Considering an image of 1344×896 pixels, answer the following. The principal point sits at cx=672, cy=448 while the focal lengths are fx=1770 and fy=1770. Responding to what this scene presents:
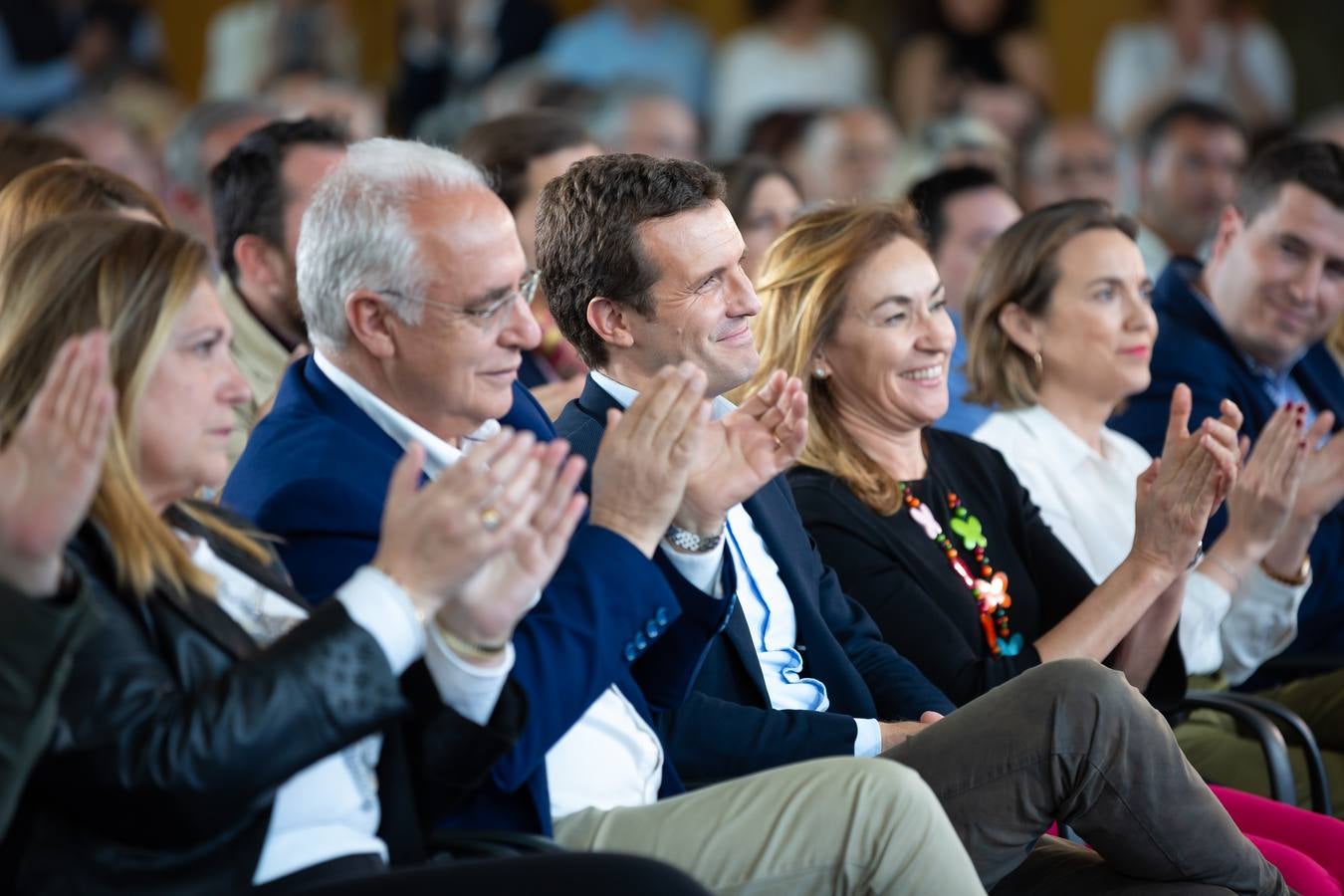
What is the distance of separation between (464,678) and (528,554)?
0.15m

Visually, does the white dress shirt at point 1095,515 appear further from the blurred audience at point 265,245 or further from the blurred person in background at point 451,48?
the blurred person in background at point 451,48

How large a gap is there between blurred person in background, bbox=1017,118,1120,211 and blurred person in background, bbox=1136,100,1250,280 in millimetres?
455

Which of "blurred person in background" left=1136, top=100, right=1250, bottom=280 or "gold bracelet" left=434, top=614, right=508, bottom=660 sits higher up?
"gold bracelet" left=434, top=614, right=508, bottom=660

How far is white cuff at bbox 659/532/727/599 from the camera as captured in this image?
2141 mm

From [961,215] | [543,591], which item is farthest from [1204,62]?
[543,591]

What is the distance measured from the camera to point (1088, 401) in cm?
335

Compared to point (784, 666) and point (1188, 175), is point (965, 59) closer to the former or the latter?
point (1188, 175)

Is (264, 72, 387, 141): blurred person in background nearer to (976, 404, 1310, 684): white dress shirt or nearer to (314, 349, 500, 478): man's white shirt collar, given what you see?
(976, 404, 1310, 684): white dress shirt

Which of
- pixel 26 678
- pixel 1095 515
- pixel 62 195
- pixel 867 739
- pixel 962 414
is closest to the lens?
pixel 26 678

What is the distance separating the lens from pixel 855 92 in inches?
322

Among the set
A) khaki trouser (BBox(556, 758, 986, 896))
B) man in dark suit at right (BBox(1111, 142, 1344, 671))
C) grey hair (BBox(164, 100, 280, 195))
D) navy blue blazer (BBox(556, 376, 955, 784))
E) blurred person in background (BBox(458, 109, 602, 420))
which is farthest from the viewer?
grey hair (BBox(164, 100, 280, 195))

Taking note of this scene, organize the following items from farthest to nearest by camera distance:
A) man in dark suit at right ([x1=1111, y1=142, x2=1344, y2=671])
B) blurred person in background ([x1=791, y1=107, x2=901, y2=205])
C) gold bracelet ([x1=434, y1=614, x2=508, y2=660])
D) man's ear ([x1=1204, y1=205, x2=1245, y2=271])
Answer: blurred person in background ([x1=791, y1=107, x2=901, y2=205]) → man's ear ([x1=1204, y1=205, x2=1245, y2=271]) → man in dark suit at right ([x1=1111, y1=142, x2=1344, y2=671]) → gold bracelet ([x1=434, y1=614, x2=508, y2=660])

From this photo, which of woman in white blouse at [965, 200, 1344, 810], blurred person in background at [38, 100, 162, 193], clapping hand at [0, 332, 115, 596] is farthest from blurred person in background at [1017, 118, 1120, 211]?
clapping hand at [0, 332, 115, 596]

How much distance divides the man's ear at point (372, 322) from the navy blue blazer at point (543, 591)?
0.24 ft
